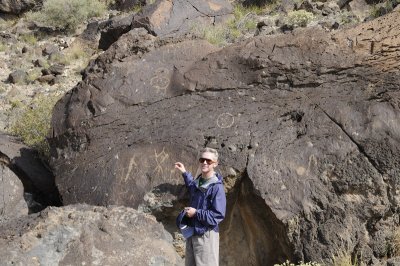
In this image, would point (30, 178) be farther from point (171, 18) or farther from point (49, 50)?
point (49, 50)

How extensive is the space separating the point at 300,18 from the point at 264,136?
656cm

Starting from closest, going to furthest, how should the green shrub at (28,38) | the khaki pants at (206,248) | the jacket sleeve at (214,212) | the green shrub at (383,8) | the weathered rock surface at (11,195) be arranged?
the jacket sleeve at (214,212) < the khaki pants at (206,248) < the weathered rock surface at (11,195) < the green shrub at (383,8) < the green shrub at (28,38)

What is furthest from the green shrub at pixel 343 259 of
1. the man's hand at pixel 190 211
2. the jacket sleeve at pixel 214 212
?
the man's hand at pixel 190 211

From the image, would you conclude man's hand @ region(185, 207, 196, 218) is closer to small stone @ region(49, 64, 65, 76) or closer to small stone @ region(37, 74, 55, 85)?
small stone @ region(37, 74, 55, 85)

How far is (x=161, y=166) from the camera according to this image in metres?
5.66

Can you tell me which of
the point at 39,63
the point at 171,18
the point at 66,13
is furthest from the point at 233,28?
the point at 66,13

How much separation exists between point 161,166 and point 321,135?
5.73ft

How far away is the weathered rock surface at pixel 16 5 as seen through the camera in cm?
1948

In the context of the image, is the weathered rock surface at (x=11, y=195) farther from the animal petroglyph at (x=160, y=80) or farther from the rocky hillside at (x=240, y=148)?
the animal petroglyph at (x=160, y=80)

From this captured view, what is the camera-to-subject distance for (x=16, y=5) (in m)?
19.6

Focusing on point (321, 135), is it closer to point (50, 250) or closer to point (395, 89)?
point (395, 89)

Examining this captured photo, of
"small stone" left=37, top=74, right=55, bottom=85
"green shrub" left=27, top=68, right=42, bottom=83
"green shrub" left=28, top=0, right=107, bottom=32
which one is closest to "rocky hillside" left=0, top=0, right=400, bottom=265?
"small stone" left=37, top=74, right=55, bottom=85

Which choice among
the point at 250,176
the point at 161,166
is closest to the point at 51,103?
the point at 161,166

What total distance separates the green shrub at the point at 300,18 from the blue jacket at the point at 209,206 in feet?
25.7
